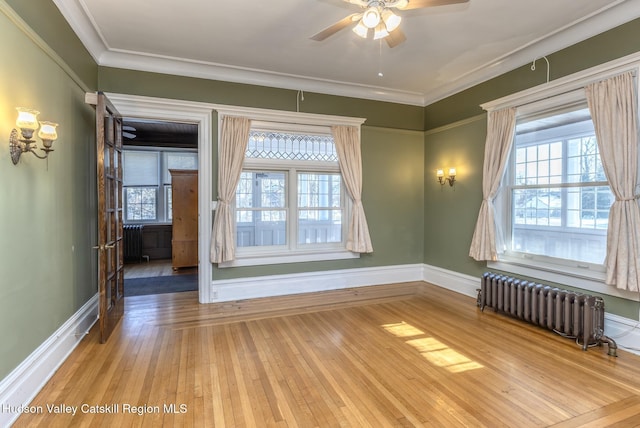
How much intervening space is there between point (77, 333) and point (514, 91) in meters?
5.62

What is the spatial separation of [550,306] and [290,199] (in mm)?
3499

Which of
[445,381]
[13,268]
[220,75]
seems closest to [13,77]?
[13,268]

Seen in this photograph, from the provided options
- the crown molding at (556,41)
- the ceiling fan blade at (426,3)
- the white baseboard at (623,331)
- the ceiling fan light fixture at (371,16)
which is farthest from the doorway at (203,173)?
the white baseboard at (623,331)

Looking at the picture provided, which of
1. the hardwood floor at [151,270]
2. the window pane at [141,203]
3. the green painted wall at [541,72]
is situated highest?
the green painted wall at [541,72]

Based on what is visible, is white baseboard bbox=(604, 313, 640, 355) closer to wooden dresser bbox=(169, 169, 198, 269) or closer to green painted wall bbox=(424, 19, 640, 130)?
green painted wall bbox=(424, 19, 640, 130)

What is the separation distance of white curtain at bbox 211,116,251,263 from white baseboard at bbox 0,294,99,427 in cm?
161

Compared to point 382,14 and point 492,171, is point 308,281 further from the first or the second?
point 382,14

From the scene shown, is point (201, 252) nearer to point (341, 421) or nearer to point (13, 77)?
point (13, 77)

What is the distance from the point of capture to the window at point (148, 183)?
8234mm

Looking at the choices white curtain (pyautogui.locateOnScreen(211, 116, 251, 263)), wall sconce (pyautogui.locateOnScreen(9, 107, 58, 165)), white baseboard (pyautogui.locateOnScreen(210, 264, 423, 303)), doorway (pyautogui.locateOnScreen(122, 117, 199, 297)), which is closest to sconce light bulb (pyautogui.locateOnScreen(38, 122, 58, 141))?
wall sconce (pyautogui.locateOnScreen(9, 107, 58, 165))

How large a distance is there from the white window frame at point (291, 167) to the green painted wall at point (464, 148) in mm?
1369

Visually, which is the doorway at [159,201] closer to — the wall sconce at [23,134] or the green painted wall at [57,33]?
the green painted wall at [57,33]

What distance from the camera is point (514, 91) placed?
13.4 feet

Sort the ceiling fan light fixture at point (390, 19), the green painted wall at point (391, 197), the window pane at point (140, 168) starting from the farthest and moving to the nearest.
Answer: the window pane at point (140, 168) < the green painted wall at point (391, 197) < the ceiling fan light fixture at point (390, 19)
